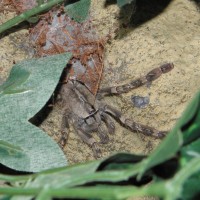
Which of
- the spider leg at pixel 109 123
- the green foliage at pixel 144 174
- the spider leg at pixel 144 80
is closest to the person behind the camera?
the green foliage at pixel 144 174

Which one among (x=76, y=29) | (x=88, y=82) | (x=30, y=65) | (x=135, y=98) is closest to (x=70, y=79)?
(x=88, y=82)

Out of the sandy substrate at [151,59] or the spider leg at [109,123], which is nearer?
the sandy substrate at [151,59]

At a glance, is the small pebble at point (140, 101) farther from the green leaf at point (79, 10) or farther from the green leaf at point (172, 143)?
the green leaf at point (172, 143)

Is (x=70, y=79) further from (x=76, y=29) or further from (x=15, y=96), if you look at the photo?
(x=15, y=96)

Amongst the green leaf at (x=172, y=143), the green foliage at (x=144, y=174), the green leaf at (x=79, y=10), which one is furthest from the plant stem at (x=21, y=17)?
the green leaf at (x=172, y=143)

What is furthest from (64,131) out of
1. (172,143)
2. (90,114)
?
(172,143)

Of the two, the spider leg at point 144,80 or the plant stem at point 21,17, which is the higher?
the plant stem at point 21,17

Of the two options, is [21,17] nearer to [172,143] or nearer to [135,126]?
[135,126]

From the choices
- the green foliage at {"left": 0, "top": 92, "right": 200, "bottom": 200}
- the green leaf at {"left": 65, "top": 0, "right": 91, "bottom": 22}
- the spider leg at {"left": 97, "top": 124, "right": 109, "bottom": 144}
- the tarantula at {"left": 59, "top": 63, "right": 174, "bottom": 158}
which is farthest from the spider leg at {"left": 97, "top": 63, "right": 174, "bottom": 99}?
the green foliage at {"left": 0, "top": 92, "right": 200, "bottom": 200}
